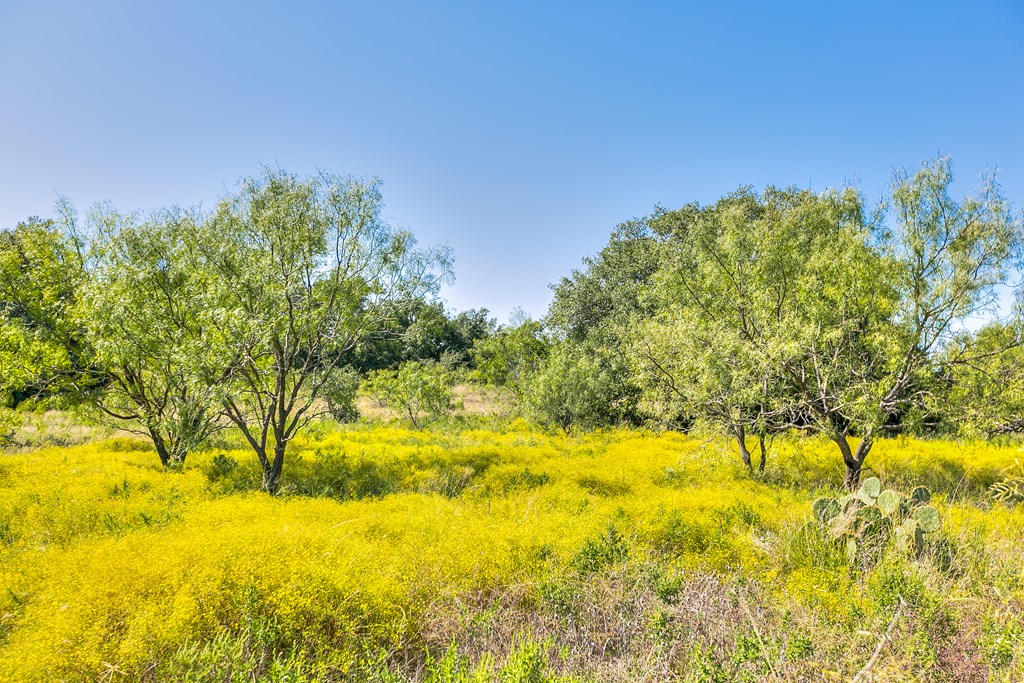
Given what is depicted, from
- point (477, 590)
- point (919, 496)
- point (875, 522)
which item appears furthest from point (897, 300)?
point (477, 590)

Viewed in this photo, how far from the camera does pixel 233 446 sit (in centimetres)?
1590

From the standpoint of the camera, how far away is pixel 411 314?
12.1 meters

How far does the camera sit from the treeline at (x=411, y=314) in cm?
1000

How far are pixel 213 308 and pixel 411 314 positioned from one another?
162 inches

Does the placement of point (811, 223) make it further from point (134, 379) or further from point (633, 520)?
point (134, 379)

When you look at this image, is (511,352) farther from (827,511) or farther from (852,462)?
(827,511)

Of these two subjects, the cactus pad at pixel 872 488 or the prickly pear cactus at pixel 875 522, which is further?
the cactus pad at pixel 872 488

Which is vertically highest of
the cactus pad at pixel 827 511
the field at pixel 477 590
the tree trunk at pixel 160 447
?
the tree trunk at pixel 160 447

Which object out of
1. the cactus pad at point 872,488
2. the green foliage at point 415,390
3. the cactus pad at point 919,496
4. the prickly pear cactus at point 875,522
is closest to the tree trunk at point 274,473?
the prickly pear cactus at point 875,522

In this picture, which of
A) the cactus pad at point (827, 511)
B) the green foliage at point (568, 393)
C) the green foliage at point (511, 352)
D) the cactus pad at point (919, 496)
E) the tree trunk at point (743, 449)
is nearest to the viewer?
the cactus pad at point (827, 511)

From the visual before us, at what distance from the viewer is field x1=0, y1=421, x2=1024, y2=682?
4176 millimetres

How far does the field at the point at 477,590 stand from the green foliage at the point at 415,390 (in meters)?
12.4

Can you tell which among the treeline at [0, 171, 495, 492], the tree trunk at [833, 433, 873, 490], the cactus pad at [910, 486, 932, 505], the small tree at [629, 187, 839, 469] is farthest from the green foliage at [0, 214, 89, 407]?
the tree trunk at [833, 433, 873, 490]

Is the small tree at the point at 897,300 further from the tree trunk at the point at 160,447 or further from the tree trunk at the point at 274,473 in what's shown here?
the tree trunk at the point at 160,447
